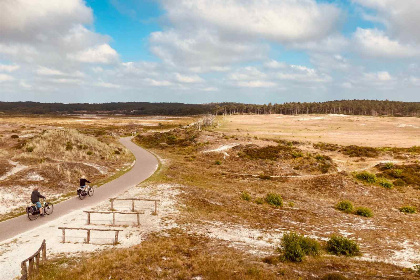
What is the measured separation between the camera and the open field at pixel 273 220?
37.5ft

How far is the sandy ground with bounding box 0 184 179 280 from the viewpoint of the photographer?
488 inches

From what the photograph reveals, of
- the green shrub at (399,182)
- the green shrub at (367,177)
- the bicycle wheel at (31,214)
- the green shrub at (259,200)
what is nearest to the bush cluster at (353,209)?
the green shrub at (259,200)

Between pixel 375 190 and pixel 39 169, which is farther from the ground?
pixel 39 169

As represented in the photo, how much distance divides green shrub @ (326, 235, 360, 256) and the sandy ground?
970cm

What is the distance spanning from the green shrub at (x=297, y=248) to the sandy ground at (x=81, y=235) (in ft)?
24.4

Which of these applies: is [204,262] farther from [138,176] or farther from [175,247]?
[138,176]

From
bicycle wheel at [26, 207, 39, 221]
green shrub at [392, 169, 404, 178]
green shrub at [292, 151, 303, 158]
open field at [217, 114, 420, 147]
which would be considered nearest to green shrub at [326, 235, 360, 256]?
bicycle wheel at [26, 207, 39, 221]

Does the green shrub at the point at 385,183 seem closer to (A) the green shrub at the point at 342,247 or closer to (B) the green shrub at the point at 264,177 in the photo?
(B) the green shrub at the point at 264,177

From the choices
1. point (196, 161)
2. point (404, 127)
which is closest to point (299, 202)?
point (196, 161)

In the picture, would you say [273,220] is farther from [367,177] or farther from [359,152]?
[359,152]

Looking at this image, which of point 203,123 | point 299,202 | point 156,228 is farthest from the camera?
point 203,123

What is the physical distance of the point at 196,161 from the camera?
4466 cm

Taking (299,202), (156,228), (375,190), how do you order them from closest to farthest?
(156,228) < (299,202) < (375,190)

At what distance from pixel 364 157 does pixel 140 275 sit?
45715 mm
